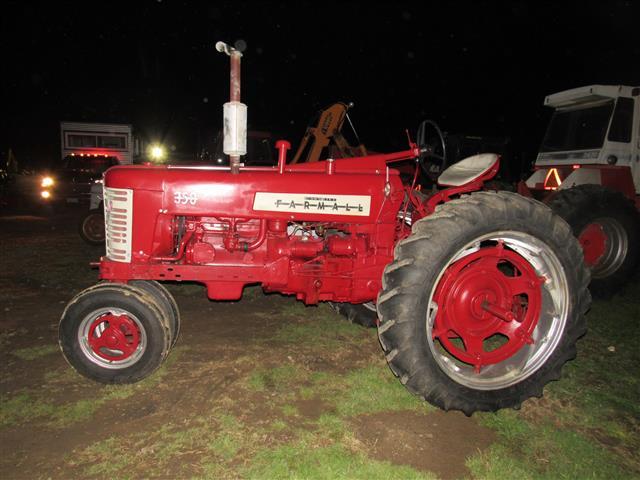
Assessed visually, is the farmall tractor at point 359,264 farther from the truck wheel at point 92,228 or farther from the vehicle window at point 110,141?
the vehicle window at point 110,141

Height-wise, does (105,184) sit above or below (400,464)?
above

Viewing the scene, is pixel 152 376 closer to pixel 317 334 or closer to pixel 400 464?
pixel 317 334

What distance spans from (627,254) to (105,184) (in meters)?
5.67

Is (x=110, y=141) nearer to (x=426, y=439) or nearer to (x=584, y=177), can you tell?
(x=584, y=177)

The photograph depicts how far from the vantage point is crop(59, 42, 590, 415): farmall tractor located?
275 centimetres

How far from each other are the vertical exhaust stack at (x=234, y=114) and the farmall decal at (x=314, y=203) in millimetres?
399

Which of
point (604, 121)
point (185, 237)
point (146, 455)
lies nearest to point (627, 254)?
point (604, 121)

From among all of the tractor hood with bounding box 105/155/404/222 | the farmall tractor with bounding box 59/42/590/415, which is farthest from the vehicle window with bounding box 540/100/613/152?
the tractor hood with bounding box 105/155/404/222

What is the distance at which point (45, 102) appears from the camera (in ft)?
150

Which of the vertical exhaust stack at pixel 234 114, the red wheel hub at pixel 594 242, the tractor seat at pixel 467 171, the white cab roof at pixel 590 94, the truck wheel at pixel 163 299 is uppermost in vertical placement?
the white cab roof at pixel 590 94

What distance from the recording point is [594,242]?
5.43 meters

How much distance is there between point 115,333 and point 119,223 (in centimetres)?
76

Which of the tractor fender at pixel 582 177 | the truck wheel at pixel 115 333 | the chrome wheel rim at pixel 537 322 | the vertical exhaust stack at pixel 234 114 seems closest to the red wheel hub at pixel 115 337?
the truck wheel at pixel 115 333

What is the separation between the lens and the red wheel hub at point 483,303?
2986mm
